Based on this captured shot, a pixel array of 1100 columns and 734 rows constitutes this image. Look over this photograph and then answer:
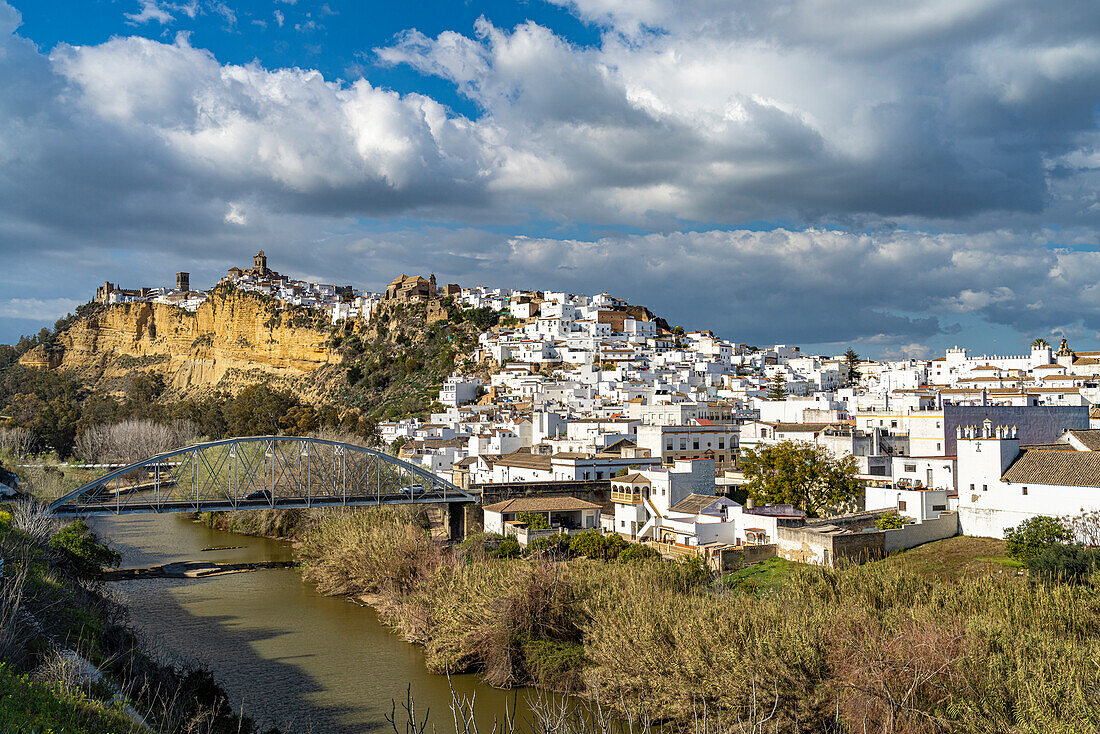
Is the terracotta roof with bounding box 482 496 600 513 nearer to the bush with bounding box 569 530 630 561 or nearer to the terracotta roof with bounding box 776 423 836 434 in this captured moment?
the bush with bounding box 569 530 630 561

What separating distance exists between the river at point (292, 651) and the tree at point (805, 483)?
14483mm

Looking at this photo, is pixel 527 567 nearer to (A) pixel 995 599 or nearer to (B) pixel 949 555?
(A) pixel 995 599

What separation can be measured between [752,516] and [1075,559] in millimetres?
9310

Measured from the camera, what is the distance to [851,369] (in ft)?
279

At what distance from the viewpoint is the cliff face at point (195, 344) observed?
96438 mm

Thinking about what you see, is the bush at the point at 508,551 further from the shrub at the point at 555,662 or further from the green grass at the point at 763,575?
the shrub at the point at 555,662

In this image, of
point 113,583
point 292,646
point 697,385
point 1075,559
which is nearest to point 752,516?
point 1075,559

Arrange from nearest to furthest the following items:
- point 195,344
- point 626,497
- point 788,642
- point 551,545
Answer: point 788,642 < point 551,545 < point 626,497 < point 195,344

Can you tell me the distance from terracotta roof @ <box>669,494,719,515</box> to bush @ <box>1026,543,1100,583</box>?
10.7 meters

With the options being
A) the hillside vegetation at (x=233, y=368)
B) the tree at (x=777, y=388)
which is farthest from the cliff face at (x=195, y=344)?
the tree at (x=777, y=388)

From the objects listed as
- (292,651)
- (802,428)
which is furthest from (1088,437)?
(292,651)

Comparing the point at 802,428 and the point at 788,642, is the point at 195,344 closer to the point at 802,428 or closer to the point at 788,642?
the point at 802,428

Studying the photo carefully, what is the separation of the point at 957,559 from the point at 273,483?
21905mm

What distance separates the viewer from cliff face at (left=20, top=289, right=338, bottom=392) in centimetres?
9644
